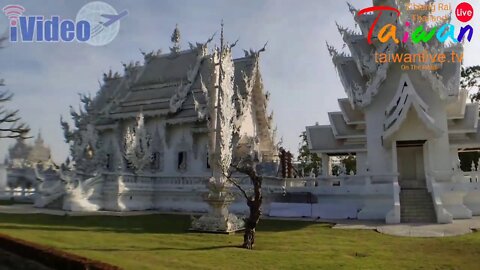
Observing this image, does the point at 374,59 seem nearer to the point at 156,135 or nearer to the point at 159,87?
the point at 156,135

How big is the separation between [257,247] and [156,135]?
683 inches

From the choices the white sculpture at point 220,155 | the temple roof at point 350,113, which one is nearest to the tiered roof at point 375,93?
the temple roof at point 350,113

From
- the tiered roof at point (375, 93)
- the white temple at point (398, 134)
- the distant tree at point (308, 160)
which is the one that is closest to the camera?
the white temple at point (398, 134)

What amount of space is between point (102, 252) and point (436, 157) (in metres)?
15.2

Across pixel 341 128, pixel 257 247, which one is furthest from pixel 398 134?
pixel 257 247

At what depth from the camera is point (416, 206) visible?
16203 millimetres

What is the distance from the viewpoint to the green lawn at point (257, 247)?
7459 mm

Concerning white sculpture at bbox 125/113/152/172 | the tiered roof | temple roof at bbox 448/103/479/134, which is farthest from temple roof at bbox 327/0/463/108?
white sculpture at bbox 125/113/152/172

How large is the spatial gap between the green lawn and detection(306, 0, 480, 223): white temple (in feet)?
15.7

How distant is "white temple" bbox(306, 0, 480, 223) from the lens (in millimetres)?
16719

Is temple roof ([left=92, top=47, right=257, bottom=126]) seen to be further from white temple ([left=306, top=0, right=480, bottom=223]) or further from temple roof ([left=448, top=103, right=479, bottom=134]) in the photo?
temple roof ([left=448, top=103, right=479, bottom=134])

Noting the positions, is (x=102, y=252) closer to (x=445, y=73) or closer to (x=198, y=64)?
(x=445, y=73)

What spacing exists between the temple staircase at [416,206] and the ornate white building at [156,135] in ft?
22.6

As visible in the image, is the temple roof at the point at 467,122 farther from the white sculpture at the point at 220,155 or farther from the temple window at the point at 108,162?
the temple window at the point at 108,162
